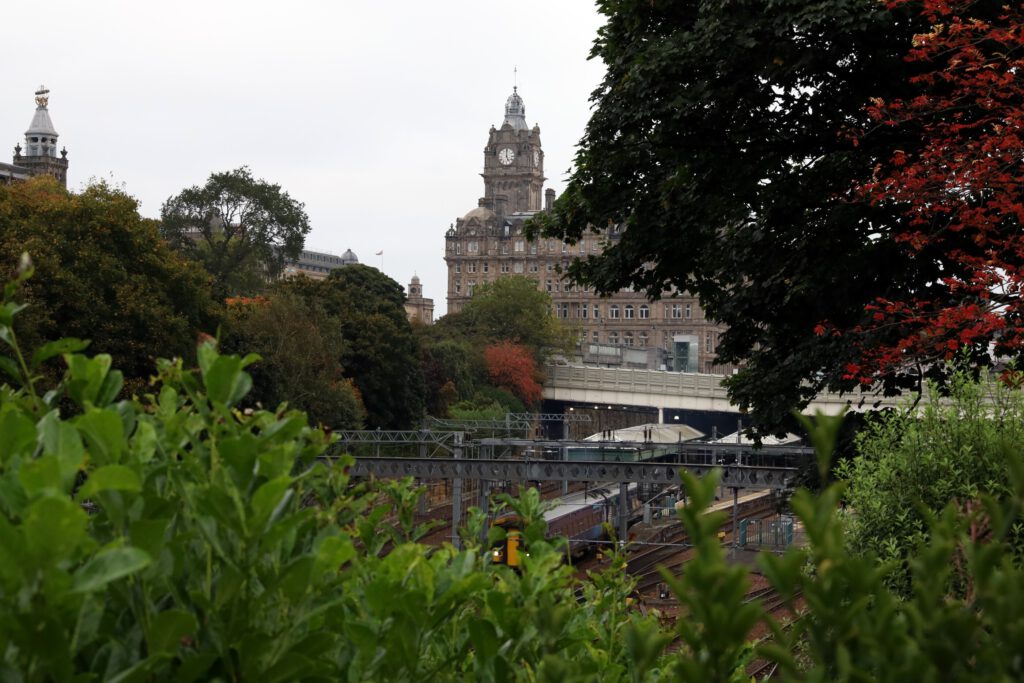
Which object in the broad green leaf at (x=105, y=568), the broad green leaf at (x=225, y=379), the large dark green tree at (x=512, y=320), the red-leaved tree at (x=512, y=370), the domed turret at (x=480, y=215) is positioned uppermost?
the domed turret at (x=480, y=215)

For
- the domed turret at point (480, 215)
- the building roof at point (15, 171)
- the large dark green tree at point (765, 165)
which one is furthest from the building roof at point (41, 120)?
the large dark green tree at point (765, 165)

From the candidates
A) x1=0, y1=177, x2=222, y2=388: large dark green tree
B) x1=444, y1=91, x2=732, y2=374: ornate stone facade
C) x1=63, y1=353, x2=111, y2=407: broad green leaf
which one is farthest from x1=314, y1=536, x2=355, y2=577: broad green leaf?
x1=444, y1=91, x2=732, y2=374: ornate stone facade

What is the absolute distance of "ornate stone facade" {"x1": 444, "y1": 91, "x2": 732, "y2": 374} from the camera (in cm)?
13785

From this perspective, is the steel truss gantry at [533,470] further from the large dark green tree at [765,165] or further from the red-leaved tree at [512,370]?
the red-leaved tree at [512,370]

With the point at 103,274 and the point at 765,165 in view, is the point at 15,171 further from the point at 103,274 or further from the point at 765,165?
the point at 765,165

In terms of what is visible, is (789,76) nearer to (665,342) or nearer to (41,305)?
(41,305)

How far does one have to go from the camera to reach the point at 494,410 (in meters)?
72.8

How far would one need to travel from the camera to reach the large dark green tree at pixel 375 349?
5653cm

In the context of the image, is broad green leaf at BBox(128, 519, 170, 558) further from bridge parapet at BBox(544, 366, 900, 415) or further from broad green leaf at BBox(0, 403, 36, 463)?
bridge parapet at BBox(544, 366, 900, 415)

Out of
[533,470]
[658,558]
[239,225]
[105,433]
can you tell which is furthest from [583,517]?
[105,433]

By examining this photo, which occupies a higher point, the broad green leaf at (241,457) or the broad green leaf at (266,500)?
the broad green leaf at (241,457)

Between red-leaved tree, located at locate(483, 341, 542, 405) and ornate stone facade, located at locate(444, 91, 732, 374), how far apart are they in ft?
91.3

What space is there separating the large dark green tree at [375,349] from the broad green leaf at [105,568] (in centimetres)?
5218

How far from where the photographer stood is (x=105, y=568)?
185 cm
